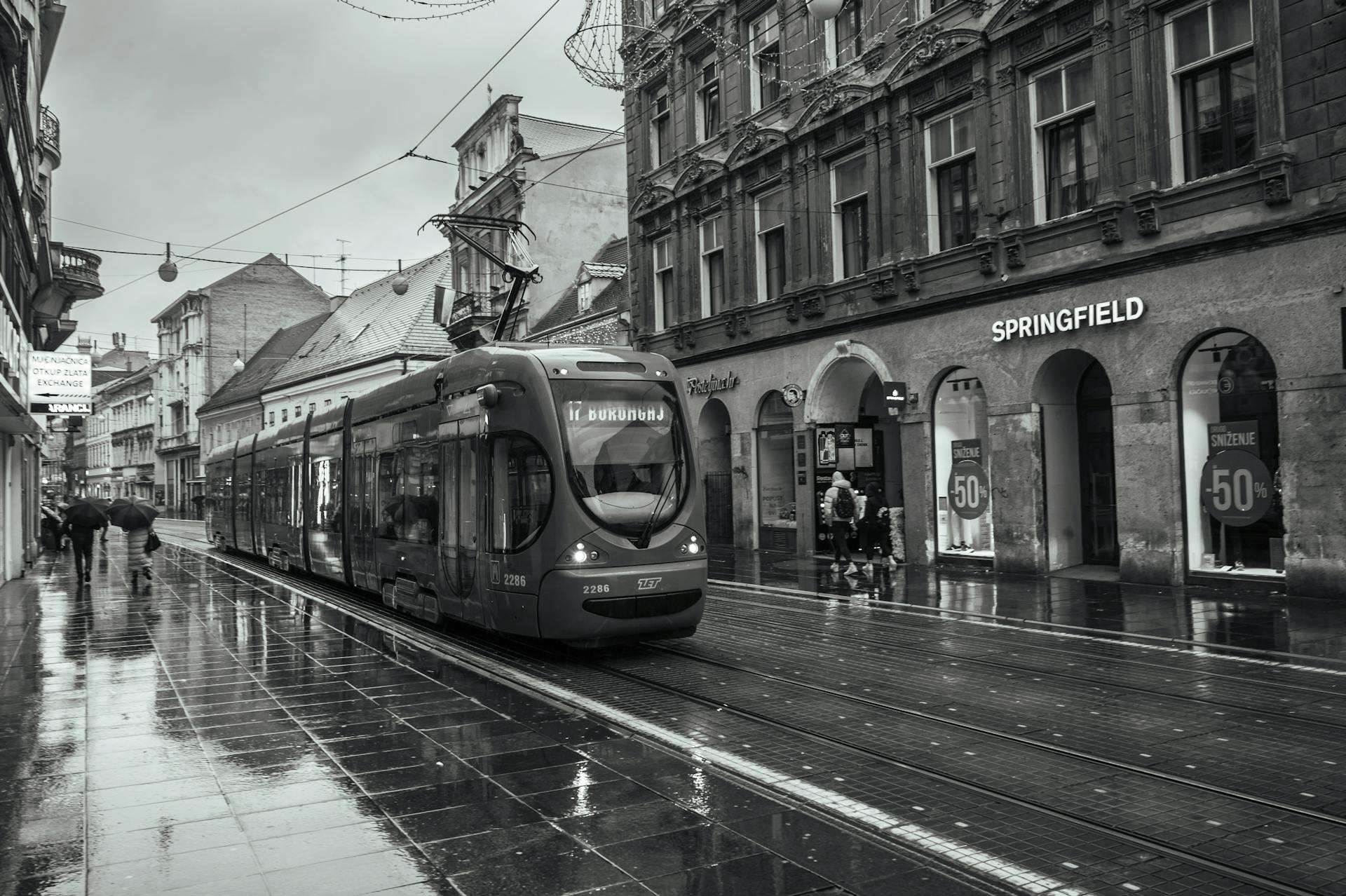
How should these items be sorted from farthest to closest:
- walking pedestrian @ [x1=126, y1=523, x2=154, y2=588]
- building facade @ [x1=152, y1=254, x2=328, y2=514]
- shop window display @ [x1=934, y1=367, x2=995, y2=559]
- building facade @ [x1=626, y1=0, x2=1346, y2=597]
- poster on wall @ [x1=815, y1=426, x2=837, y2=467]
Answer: building facade @ [x1=152, y1=254, x2=328, y2=514] → poster on wall @ [x1=815, y1=426, x2=837, y2=467] → shop window display @ [x1=934, y1=367, x2=995, y2=559] → walking pedestrian @ [x1=126, y1=523, x2=154, y2=588] → building facade @ [x1=626, y1=0, x2=1346, y2=597]

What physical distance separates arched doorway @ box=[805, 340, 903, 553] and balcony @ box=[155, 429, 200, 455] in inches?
2785

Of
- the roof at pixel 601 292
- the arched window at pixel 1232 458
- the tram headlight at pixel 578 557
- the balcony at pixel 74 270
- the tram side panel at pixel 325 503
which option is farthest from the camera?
the roof at pixel 601 292

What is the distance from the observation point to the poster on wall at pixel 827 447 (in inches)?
932

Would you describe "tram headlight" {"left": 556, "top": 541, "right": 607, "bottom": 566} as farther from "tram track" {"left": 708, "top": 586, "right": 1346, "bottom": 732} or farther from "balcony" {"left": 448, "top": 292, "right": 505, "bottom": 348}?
"balcony" {"left": 448, "top": 292, "right": 505, "bottom": 348}

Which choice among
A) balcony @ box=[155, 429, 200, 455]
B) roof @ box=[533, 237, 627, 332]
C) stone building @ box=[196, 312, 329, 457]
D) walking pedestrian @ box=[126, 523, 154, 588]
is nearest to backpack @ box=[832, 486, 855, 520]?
walking pedestrian @ box=[126, 523, 154, 588]

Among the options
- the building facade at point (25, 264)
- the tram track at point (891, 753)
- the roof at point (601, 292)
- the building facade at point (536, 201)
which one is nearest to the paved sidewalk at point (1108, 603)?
the tram track at point (891, 753)

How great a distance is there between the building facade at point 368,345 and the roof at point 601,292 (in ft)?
19.1

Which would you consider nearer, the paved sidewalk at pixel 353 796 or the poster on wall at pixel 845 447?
the paved sidewalk at pixel 353 796

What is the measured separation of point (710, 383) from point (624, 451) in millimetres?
17222

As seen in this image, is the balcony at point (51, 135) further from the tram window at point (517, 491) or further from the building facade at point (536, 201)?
the tram window at point (517, 491)

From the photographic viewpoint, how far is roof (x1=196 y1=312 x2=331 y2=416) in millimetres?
71438

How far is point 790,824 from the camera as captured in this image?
18.1 ft

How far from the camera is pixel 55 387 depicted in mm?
23391

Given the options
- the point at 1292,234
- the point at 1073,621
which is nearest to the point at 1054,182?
the point at 1292,234
